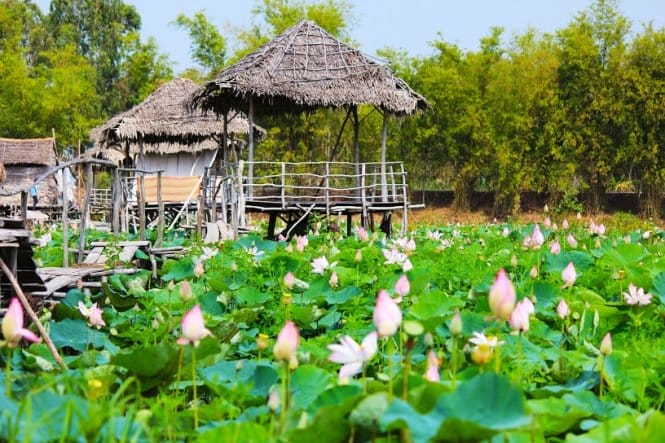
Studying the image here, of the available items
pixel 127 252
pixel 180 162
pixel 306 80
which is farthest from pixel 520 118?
pixel 127 252

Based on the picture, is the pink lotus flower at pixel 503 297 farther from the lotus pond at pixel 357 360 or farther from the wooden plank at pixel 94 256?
the wooden plank at pixel 94 256

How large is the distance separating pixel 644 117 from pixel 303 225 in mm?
13785

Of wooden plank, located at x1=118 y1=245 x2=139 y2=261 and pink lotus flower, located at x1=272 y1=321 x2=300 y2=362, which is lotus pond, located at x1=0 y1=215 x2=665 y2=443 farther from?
wooden plank, located at x1=118 y1=245 x2=139 y2=261

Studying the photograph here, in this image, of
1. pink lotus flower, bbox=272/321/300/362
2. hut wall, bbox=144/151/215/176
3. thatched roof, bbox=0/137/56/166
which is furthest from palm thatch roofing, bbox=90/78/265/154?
pink lotus flower, bbox=272/321/300/362

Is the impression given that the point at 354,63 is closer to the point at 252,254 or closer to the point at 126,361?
the point at 252,254

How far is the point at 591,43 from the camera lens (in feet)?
73.0

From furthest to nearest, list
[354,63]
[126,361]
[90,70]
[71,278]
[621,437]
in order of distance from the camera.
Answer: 1. [90,70]
2. [354,63]
3. [71,278]
4. [126,361]
5. [621,437]

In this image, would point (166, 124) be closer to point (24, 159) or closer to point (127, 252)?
point (24, 159)

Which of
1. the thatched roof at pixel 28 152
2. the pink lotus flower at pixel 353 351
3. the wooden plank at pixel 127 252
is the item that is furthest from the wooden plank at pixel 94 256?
the thatched roof at pixel 28 152

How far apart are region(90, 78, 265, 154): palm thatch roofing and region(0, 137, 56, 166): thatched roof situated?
6.59 meters

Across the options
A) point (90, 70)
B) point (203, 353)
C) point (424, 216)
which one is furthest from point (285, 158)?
point (203, 353)

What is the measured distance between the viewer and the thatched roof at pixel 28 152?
1011 inches

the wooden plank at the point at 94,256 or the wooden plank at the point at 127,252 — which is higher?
the wooden plank at the point at 127,252

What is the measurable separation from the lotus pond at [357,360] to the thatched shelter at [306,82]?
6.93 metres
